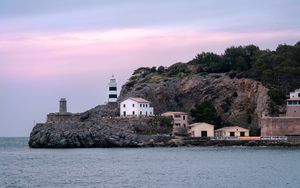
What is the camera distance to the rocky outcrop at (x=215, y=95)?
99.1m

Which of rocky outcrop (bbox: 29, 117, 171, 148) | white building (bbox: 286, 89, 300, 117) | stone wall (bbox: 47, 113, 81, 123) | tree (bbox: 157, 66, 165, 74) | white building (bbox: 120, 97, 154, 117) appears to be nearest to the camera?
rocky outcrop (bbox: 29, 117, 171, 148)

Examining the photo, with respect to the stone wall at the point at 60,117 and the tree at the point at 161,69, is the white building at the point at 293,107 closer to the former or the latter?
the stone wall at the point at 60,117

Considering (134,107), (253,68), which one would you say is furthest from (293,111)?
(134,107)

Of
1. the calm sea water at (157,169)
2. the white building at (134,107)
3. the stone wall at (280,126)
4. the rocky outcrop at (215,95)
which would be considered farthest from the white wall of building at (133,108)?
the stone wall at (280,126)

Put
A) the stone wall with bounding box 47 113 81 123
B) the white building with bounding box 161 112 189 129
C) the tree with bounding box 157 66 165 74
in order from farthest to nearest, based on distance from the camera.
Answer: the tree with bounding box 157 66 165 74, the white building with bounding box 161 112 189 129, the stone wall with bounding box 47 113 81 123

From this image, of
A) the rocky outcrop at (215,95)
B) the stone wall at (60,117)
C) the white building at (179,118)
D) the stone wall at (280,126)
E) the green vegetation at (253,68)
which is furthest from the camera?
the rocky outcrop at (215,95)

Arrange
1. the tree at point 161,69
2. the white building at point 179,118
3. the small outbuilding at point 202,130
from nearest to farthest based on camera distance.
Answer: the small outbuilding at point 202,130 → the white building at point 179,118 → the tree at point 161,69

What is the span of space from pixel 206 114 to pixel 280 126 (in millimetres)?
11621

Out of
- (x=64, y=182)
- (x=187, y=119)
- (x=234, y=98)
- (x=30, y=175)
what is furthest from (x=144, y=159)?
(x=234, y=98)

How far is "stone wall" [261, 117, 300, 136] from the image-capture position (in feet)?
286

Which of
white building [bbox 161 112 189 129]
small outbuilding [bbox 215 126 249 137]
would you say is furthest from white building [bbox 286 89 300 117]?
white building [bbox 161 112 189 129]

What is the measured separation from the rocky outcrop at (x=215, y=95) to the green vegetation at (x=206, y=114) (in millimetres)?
2592

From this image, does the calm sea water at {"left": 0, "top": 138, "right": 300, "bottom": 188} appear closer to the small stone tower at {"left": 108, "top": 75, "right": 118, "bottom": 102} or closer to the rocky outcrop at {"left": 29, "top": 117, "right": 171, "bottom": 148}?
the rocky outcrop at {"left": 29, "top": 117, "right": 171, "bottom": 148}

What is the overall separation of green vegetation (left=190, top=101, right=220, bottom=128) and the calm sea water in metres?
14.7
